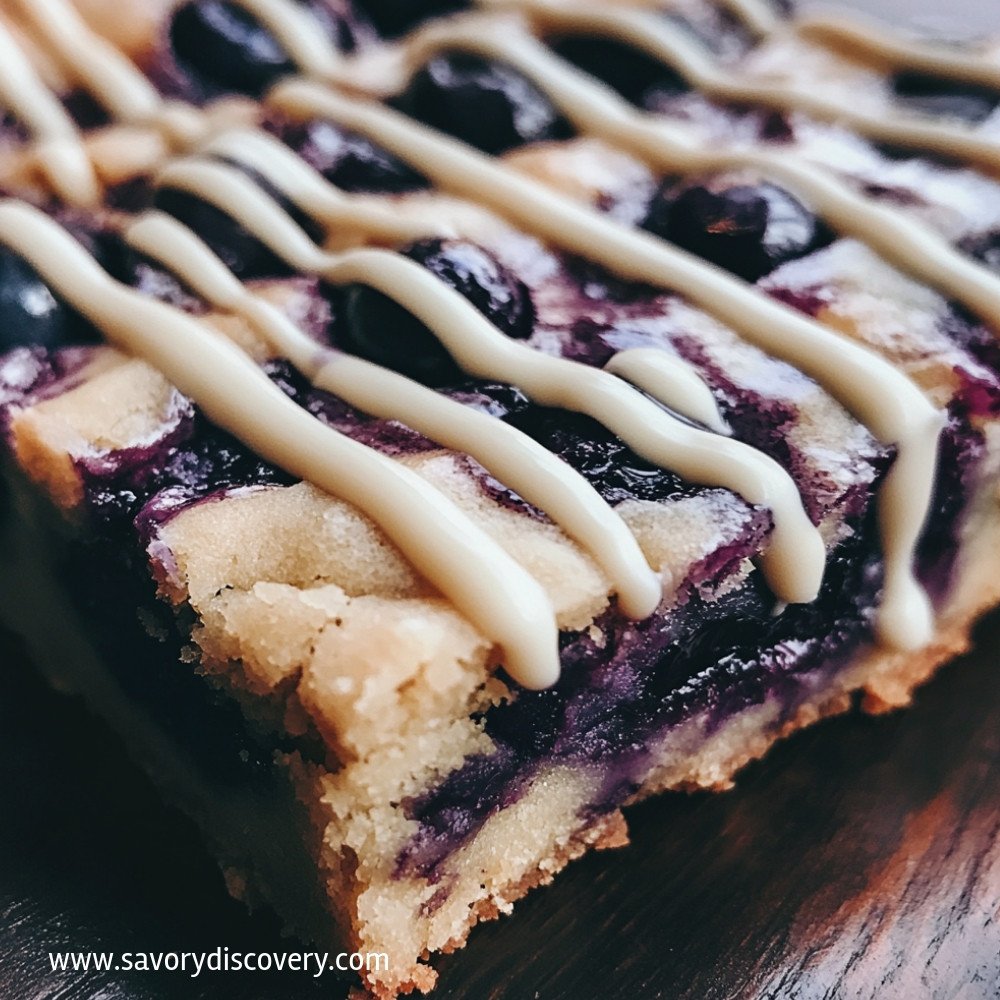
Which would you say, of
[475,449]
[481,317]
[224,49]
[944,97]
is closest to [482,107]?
[224,49]

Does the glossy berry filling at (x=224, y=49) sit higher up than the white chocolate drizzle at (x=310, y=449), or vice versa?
the glossy berry filling at (x=224, y=49)

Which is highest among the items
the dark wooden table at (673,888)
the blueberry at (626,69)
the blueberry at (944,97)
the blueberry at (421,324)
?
the blueberry at (944,97)

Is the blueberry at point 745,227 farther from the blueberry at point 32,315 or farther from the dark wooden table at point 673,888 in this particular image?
the blueberry at point 32,315

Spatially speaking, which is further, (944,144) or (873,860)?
(944,144)

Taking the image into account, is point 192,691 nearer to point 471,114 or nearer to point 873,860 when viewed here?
point 873,860

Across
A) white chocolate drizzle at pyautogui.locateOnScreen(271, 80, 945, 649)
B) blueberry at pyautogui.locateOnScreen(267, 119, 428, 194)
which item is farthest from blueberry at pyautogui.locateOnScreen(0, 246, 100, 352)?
white chocolate drizzle at pyautogui.locateOnScreen(271, 80, 945, 649)

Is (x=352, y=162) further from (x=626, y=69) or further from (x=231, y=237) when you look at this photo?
(x=626, y=69)

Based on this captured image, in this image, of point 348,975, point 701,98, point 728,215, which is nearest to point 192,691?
point 348,975

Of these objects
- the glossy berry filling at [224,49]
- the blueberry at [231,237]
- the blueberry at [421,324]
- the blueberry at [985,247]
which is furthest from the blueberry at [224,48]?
the blueberry at [985,247]
